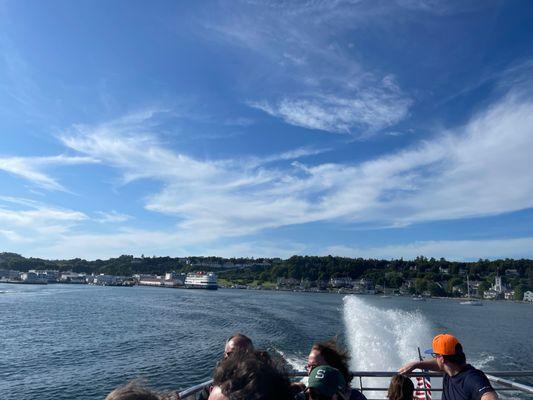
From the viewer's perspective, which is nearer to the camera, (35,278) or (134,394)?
(134,394)

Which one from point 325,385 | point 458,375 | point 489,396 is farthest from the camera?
point 458,375

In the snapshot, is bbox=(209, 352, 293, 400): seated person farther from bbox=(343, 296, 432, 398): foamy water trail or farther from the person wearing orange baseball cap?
bbox=(343, 296, 432, 398): foamy water trail

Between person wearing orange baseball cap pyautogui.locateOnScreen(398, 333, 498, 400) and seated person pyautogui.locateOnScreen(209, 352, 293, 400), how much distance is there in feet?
8.46

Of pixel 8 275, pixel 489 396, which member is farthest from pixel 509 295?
pixel 8 275

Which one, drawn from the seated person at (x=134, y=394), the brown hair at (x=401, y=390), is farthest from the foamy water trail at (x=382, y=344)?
the seated person at (x=134, y=394)

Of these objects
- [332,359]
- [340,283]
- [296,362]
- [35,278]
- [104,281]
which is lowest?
[296,362]

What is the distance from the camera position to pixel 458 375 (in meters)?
3.53

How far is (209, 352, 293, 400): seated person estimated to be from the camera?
1424 millimetres

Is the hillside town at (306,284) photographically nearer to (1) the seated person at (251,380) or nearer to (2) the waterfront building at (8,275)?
(2) the waterfront building at (8,275)

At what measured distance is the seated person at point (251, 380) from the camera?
1.42 meters

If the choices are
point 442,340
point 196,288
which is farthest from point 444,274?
point 442,340

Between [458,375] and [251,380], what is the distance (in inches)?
111

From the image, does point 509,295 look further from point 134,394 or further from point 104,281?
point 134,394

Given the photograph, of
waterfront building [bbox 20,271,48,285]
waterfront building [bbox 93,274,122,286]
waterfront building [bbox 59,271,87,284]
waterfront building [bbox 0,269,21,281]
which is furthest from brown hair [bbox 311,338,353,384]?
waterfront building [bbox 59,271,87,284]
